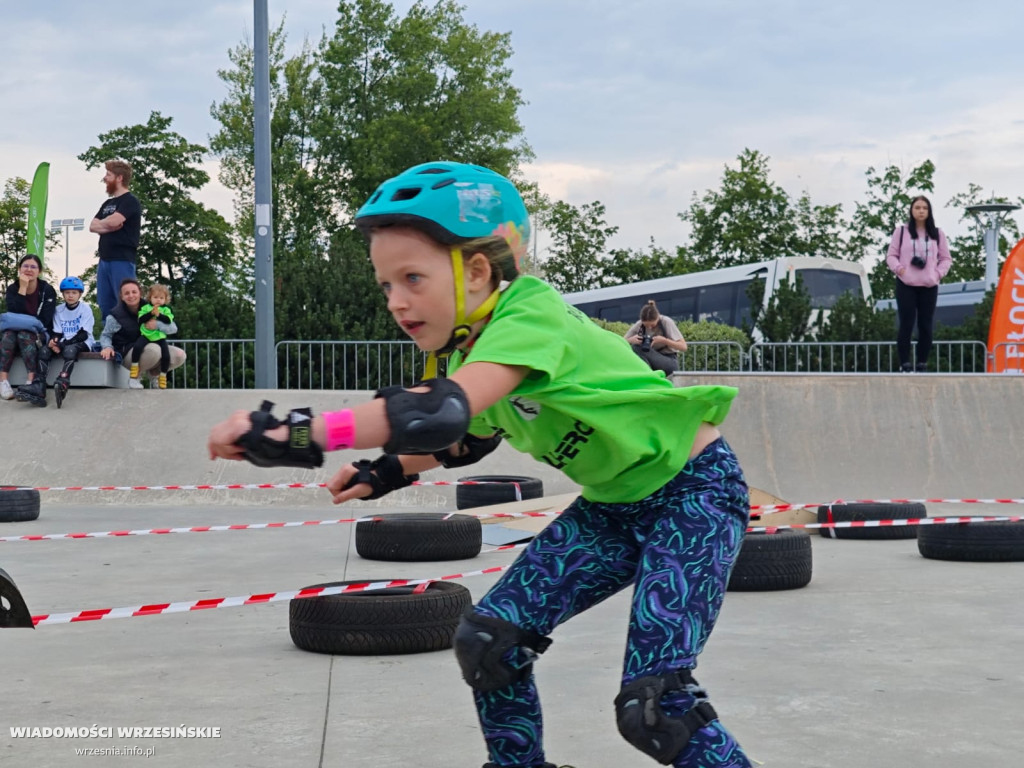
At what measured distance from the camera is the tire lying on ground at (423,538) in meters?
7.78

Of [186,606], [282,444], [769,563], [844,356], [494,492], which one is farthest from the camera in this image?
[844,356]

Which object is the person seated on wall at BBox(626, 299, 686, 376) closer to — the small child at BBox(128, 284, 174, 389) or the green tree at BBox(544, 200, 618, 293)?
the small child at BBox(128, 284, 174, 389)

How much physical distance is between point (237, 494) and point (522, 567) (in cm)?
971

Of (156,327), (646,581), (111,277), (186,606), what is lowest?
(186,606)

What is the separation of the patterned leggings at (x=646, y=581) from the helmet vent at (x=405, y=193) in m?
0.87

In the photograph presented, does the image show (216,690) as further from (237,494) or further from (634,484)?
(237,494)

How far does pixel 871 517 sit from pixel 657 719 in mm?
7143

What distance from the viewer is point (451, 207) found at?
2.55m

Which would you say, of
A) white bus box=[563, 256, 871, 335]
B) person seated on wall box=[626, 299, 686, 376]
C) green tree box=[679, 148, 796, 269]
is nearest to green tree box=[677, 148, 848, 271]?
green tree box=[679, 148, 796, 269]

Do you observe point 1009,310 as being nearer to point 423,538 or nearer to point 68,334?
point 68,334

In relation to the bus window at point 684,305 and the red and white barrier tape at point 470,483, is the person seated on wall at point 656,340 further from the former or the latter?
the bus window at point 684,305

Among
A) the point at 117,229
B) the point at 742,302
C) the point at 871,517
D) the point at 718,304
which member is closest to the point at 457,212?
the point at 871,517

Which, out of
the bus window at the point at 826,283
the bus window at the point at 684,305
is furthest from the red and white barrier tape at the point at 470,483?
the bus window at the point at 684,305

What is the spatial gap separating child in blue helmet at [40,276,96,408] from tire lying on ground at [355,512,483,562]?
672 centimetres
